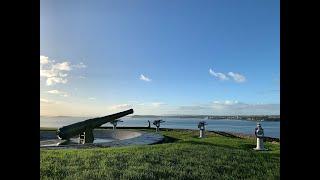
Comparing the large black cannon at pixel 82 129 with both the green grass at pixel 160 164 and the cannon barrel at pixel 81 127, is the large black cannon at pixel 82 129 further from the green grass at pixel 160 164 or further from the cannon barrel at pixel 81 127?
the green grass at pixel 160 164

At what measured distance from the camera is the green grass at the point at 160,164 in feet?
26.5

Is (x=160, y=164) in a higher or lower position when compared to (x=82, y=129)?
lower

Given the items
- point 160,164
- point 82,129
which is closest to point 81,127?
point 82,129

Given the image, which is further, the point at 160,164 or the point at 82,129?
the point at 82,129

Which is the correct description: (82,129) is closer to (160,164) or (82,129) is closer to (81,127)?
(81,127)

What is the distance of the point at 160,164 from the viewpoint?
9266mm

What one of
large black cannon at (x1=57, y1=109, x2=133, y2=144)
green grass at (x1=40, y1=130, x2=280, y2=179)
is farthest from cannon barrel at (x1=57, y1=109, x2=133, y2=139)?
green grass at (x1=40, y1=130, x2=280, y2=179)

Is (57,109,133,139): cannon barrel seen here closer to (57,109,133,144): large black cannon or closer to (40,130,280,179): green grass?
(57,109,133,144): large black cannon

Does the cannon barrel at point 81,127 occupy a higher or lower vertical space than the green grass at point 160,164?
higher

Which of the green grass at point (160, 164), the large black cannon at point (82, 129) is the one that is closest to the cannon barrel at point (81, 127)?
the large black cannon at point (82, 129)
